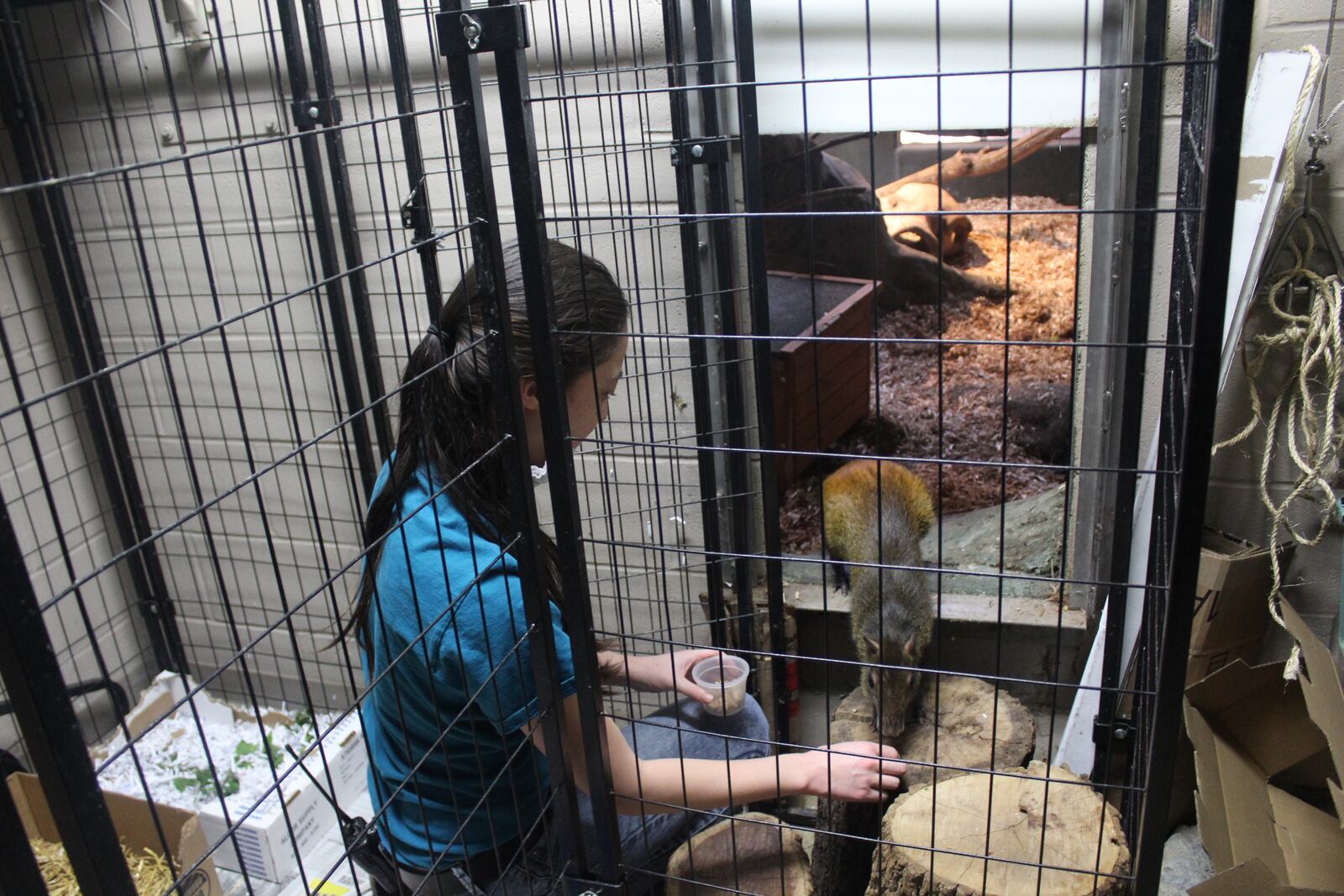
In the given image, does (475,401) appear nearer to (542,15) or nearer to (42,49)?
(542,15)

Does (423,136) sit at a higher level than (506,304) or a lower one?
higher

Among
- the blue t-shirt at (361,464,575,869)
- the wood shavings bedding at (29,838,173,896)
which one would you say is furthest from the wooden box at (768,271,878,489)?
the wood shavings bedding at (29,838,173,896)

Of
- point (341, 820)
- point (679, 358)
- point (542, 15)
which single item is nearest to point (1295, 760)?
point (679, 358)

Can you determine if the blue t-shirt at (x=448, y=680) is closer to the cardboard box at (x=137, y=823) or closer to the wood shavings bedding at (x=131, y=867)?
the cardboard box at (x=137, y=823)

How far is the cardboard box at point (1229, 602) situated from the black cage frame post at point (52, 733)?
194cm

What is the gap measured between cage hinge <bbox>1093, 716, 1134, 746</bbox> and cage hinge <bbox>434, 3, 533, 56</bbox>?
5.63 ft

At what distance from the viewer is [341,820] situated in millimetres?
1161

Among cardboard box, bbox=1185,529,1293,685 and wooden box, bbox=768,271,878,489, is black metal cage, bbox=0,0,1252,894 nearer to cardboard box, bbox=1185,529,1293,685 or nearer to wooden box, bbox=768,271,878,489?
wooden box, bbox=768,271,878,489

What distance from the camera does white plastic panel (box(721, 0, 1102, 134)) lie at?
6.67ft

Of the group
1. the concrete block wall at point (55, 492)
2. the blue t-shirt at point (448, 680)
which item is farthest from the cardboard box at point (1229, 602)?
the concrete block wall at point (55, 492)

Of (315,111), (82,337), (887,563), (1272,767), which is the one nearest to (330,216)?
(315,111)

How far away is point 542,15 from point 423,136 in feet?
1.45

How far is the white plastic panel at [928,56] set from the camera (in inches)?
80.0

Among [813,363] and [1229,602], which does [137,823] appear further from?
[1229,602]
